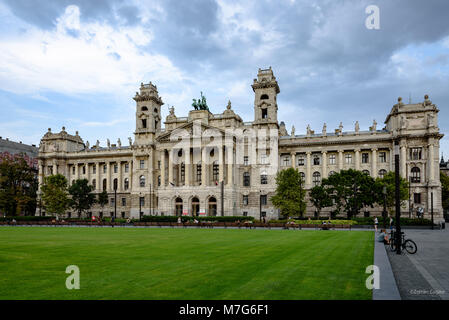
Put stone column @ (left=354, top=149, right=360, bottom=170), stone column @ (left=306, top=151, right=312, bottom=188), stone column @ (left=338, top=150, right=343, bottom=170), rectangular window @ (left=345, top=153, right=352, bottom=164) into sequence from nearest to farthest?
1. stone column @ (left=354, top=149, right=360, bottom=170)
2. stone column @ (left=338, top=150, right=343, bottom=170)
3. rectangular window @ (left=345, top=153, right=352, bottom=164)
4. stone column @ (left=306, top=151, right=312, bottom=188)

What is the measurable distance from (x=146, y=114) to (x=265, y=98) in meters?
30.2

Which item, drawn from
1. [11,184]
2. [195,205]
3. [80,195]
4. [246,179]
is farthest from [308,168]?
[11,184]

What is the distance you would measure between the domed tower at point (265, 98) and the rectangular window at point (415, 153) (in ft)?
91.0

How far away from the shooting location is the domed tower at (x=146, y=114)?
9242cm

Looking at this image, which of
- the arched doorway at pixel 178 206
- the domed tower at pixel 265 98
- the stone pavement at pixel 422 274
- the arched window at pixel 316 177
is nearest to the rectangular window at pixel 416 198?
the arched window at pixel 316 177

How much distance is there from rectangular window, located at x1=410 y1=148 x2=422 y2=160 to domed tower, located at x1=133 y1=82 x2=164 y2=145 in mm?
56556

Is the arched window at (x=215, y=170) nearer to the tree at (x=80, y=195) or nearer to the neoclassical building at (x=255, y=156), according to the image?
the neoclassical building at (x=255, y=156)

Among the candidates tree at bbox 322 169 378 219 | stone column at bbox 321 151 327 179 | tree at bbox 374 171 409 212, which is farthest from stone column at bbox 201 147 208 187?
tree at bbox 374 171 409 212

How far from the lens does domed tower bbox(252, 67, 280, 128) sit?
268ft

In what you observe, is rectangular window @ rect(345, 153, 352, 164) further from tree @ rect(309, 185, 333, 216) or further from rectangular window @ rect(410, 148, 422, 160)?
tree @ rect(309, 185, 333, 216)

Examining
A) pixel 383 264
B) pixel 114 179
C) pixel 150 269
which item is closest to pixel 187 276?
pixel 150 269

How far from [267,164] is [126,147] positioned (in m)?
41.6

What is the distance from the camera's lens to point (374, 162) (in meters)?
77.5

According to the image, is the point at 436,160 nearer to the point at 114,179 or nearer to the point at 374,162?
the point at 374,162
